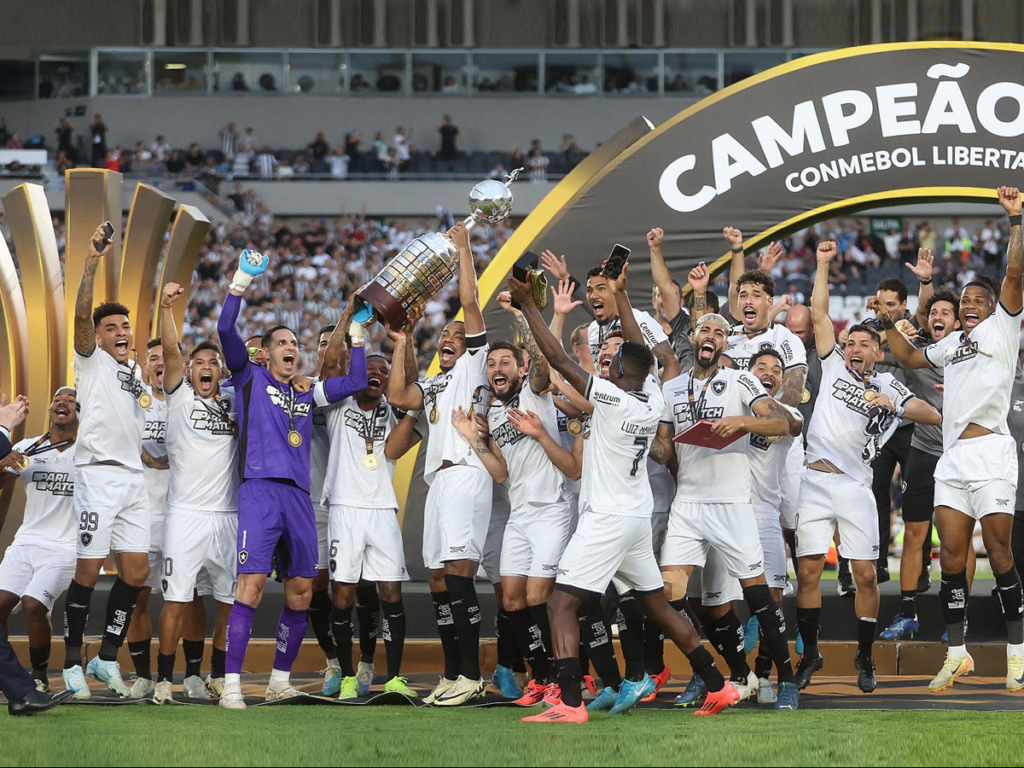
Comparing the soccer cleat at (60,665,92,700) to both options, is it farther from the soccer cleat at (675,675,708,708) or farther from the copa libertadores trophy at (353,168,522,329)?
the soccer cleat at (675,675,708,708)

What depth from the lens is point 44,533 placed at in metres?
8.34

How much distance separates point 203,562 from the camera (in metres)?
8.04

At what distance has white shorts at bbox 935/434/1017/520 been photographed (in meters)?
7.93

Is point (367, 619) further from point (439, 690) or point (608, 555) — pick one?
point (608, 555)

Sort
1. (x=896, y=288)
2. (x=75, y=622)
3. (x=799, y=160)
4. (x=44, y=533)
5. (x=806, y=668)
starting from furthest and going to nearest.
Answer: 1. (x=799, y=160)
2. (x=896, y=288)
3. (x=44, y=533)
4. (x=806, y=668)
5. (x=75, y=622)

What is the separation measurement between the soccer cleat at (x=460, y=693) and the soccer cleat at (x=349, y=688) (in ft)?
1.91

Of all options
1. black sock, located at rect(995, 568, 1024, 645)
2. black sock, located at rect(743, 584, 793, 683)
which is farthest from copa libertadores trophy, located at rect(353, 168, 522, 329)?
black sock, located at rect(995, 568, 1024, 645)

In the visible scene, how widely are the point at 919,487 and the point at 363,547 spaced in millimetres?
4110

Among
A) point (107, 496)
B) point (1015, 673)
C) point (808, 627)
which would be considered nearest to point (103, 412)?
point (107, 496)

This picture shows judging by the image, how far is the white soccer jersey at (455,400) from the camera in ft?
26.5

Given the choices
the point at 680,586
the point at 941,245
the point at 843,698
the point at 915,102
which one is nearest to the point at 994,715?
the point at 843,698

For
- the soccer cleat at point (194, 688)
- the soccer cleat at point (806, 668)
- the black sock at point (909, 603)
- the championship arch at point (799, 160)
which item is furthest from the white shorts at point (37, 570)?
the black sock at point (909, 603)

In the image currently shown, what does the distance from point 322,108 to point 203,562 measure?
2831cm

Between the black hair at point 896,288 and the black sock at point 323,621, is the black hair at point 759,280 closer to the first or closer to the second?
the black hair at point 896,288
